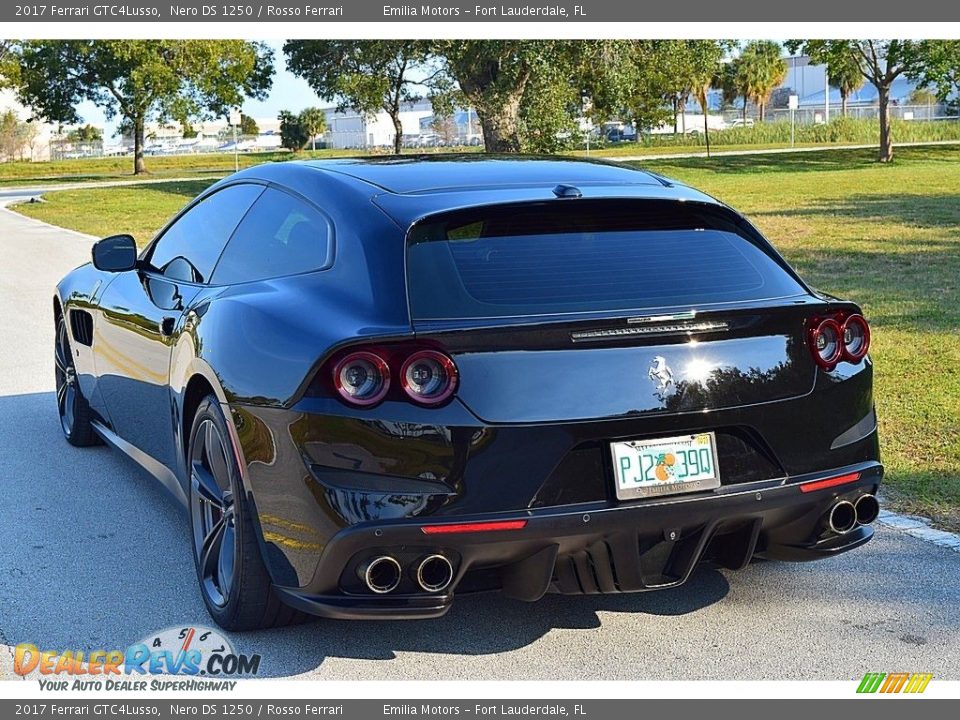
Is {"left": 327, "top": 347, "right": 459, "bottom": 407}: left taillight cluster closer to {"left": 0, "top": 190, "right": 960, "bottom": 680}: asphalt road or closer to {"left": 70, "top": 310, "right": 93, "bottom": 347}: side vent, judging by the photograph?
{"left": 0, "top": 190, "right": 960, "bottom": 680}: asphalt road

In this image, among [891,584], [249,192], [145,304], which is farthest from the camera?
[145,304]

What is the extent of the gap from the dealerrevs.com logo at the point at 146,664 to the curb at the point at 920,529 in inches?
111

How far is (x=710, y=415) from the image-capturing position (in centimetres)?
396

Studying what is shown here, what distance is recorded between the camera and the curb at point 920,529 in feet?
17.4

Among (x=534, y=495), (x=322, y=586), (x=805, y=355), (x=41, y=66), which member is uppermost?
(x=41, y=66)

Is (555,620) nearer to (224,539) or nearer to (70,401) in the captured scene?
(224,539)

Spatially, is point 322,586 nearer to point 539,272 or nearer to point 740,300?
point 539,272

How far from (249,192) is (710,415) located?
2248 millimetres

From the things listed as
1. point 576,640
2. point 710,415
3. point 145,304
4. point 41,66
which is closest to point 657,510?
point 710,415

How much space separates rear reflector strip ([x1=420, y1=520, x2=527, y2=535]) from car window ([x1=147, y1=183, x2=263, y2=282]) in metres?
1.90

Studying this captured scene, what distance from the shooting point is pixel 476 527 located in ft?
12.3

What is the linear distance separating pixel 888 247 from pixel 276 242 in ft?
41.1

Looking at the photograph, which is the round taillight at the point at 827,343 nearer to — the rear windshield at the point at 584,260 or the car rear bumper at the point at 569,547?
the rear windshield at the point at 584,260

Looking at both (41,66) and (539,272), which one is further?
(41,66)
